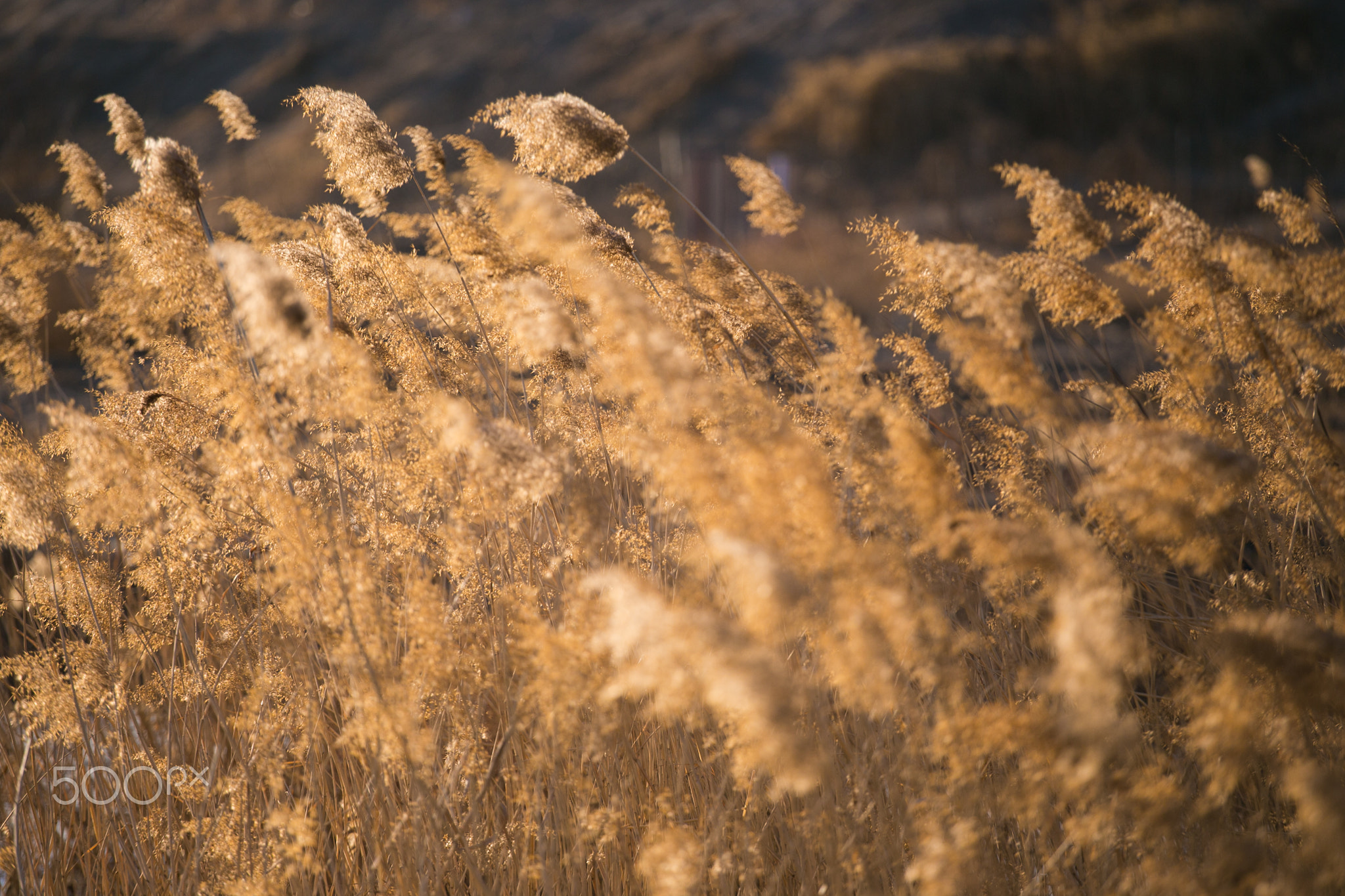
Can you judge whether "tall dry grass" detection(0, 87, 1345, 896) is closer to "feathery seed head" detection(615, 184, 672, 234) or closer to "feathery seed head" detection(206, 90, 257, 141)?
"feathery seed head" detection(615, 184, 672, 234)

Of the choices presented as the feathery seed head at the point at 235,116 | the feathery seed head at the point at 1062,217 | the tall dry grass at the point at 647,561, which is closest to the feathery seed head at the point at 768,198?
the tall dry grass at the point at 647,561

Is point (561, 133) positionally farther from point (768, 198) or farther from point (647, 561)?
point (647, 561)

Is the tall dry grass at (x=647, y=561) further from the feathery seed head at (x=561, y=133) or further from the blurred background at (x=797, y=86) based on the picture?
the blurred background at (x=797, y=86)

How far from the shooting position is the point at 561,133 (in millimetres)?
1641

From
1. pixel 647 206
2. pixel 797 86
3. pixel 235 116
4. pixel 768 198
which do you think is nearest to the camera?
pixel 647 206

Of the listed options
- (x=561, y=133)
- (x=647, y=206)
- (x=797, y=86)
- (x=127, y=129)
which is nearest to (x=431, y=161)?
(x=561, y=133)

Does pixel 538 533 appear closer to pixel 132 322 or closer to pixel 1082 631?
pixel 132 322

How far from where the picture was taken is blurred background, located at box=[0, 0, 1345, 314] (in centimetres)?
1230

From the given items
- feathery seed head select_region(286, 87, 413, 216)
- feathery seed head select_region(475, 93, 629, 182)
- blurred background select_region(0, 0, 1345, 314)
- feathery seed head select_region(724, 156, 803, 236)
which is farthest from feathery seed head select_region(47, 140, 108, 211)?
blurred background select_region(0, 0, 1345, 314)

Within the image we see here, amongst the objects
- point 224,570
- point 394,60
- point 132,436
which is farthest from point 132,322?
point 394,60

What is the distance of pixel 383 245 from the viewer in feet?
6.27
